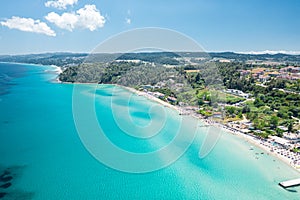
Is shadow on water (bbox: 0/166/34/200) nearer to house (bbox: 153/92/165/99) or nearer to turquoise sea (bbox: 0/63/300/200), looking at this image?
turquoise sea (bbox: 0/63/300/200)

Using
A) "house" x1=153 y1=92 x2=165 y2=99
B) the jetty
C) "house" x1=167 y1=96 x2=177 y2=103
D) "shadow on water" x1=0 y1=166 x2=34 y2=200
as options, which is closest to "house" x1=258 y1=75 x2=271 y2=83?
"house" x1=167 y1=96 x2=177 y2=103

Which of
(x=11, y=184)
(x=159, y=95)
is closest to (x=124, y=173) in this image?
(x=11, y=184)

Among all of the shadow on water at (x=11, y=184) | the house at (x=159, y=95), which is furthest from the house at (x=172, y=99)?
the shadow on water at (x=11, y=184)

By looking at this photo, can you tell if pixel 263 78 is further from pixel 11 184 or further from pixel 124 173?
pixel 11 184

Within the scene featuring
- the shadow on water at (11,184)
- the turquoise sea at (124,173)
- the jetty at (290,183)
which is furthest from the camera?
the jetty at (290,183)

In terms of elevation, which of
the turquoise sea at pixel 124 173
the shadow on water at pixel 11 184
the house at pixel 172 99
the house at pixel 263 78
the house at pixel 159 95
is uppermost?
the house at pixel 263 78

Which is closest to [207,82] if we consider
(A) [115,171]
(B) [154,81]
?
(B) [154,81]

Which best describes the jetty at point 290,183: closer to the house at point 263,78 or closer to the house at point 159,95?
the house at point 159,95

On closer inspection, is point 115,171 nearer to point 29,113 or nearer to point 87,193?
point 87,193
